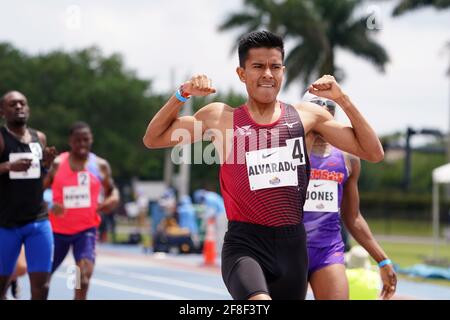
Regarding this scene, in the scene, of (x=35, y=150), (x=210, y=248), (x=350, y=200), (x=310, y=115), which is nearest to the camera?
(x=310, y=115)

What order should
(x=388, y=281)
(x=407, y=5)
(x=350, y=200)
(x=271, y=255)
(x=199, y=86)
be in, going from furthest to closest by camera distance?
(x=407, y=5)
(x=350, y=200)
(x=388, y=281)
(x=271, y=255)
(x=199, y=86)

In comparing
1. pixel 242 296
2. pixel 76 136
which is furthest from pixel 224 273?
pixel 76 136

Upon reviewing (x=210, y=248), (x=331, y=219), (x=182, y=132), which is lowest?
(x=210, y=248)

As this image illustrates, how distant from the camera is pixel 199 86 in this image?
5.28 metres

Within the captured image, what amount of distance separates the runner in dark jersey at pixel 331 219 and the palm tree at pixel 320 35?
37992mm

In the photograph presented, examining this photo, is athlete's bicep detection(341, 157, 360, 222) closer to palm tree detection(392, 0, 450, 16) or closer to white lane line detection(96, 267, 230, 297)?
white lane line detection(96, 267, 230, 297)

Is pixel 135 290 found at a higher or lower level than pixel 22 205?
lower

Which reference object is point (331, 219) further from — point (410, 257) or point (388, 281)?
point (410, 257)

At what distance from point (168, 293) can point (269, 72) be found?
9.99 meters

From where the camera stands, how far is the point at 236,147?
5539 mm

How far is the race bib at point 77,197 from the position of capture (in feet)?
33.4

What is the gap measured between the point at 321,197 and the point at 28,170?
3.02m

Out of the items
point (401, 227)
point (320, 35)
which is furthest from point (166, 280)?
point (401, 227)
